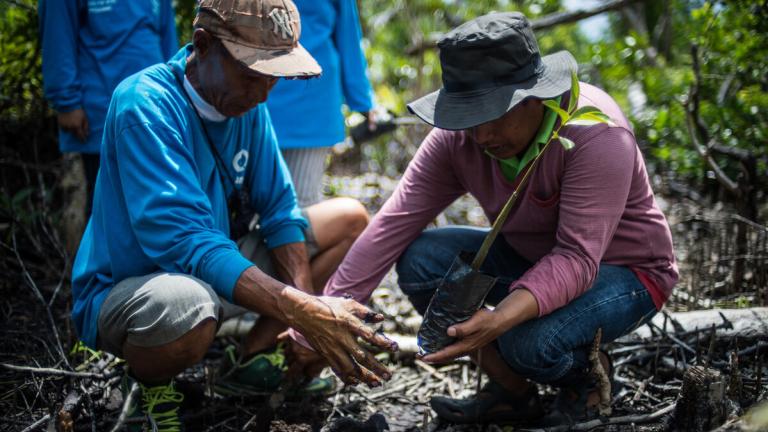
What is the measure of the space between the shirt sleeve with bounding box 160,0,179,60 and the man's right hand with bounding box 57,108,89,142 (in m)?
0.58

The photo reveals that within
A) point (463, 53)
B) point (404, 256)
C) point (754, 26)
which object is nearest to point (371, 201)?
point (404, 256)

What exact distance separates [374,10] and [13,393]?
8270 millimetres

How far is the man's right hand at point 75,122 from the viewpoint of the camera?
320 cm

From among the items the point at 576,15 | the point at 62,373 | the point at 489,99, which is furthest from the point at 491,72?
the point at 576,15

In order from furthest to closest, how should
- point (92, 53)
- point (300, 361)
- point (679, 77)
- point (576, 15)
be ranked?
point (679, 77), point (576, 15), point (92, 53), point (300, 361)

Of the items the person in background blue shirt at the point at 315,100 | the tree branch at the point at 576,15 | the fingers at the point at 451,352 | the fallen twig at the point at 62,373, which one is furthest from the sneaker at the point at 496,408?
the tree branch at the point at 576,15

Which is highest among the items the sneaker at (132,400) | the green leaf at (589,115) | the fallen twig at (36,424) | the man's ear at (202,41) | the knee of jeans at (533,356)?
the man's ear at (202,41)

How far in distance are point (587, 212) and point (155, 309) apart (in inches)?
56.0

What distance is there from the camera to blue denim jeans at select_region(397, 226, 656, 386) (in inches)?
91.1

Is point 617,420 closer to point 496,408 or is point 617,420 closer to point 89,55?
point 496,408

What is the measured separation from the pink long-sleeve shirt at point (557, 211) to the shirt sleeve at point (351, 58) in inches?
50.1

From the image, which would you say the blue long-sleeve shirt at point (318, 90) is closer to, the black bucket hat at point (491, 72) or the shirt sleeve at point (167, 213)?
the shirt sleeve at point (167, 213)

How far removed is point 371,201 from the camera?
5125 mm

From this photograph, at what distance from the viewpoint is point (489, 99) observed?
2129mm
